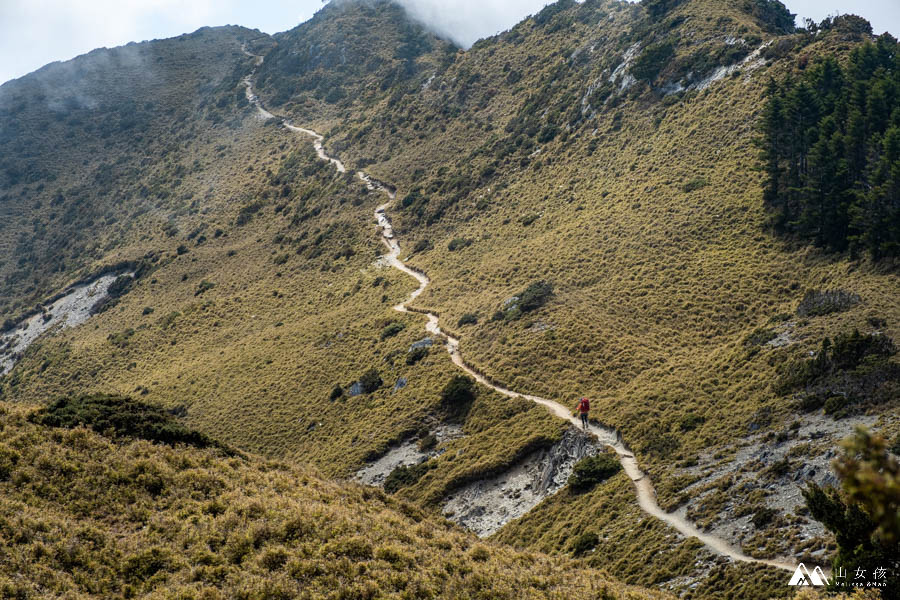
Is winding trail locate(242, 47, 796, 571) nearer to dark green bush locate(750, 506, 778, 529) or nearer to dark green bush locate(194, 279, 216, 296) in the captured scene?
dark green bush locate(750, 506, 778, 529)

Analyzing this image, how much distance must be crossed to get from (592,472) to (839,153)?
31898 mm

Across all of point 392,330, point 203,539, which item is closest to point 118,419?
point 203,539

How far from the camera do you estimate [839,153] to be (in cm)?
4581

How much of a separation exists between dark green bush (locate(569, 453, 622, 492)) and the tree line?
22.4 metres

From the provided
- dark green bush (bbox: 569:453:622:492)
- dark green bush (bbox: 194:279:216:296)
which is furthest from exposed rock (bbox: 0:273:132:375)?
dark green bush (bbox: 569:453:622:492)

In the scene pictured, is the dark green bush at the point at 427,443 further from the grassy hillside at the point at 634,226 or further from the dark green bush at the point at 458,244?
the dark green bush at the point at 458,244

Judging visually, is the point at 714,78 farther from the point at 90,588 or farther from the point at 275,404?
the point at 90,588

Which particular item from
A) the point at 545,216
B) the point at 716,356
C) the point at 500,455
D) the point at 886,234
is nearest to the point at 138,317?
the point at 545,216

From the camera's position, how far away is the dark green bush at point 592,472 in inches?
1175

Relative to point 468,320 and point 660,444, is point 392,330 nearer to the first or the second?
point 468,320

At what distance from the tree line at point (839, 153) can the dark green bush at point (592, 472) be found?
22.4 meters

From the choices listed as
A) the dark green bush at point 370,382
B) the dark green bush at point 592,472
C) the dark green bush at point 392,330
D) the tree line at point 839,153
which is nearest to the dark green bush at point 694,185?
the tree line at point 839,153

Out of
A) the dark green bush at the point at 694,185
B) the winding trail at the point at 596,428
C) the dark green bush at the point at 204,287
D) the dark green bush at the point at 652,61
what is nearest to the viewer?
the winding trail at the point at 596,428

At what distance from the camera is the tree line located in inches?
1581
